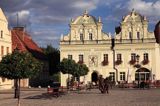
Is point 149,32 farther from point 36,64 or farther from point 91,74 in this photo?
point 36,64

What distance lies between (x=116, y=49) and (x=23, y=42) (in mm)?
17175

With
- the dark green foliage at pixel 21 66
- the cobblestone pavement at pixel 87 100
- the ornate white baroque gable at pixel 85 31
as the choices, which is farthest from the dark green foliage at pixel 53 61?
the dark green foliage at pixel 21 66

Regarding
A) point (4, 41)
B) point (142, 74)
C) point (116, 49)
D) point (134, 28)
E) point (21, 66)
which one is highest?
point (134, 28)

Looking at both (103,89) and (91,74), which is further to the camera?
(91,74)

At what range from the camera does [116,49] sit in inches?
3031

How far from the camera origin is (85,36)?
255 ft

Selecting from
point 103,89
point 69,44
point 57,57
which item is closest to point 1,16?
point 69,44

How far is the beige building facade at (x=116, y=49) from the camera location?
75.8m

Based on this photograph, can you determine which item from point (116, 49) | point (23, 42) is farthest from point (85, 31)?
point (23, 42)

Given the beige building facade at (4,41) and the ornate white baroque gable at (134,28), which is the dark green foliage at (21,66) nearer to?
the beige building facade at (4,41)

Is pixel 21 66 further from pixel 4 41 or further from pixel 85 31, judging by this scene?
pixel 85 31

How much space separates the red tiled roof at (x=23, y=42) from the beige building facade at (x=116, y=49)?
7031 mm

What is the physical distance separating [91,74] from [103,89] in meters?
31.9

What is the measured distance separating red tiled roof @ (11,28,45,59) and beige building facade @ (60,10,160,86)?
7.03 metres
